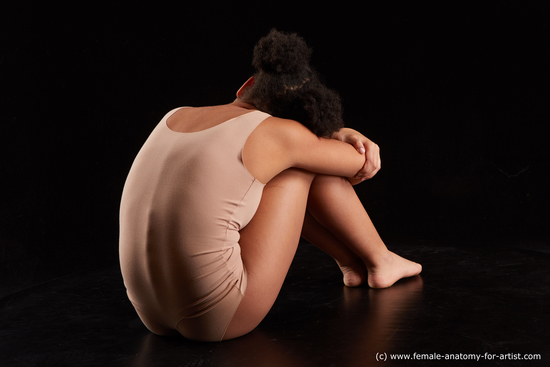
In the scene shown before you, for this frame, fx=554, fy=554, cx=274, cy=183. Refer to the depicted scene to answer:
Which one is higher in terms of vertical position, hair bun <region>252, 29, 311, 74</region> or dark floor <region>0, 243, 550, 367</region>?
hair bun <region>252, 29, 311, 74</region>

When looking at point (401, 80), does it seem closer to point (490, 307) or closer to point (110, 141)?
point (110, 141)

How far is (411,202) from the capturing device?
3346mm

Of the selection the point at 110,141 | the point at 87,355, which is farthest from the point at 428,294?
the point at 110,141

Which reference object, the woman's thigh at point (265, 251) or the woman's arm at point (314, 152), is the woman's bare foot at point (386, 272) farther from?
the woman's thigh at point (265, 251)

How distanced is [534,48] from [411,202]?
1.10 meters

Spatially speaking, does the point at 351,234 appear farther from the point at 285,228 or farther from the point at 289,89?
the point at 289,89

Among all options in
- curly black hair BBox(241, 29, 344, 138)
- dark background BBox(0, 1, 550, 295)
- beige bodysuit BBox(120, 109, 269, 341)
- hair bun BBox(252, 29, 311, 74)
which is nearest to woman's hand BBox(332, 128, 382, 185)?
curly black hair BBox(241, 29, 344, 138)

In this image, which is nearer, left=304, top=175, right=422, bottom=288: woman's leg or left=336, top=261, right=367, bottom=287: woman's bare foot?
left=304, top=175, right=422, bottom=288: woman's leg

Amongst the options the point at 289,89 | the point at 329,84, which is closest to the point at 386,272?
the point at 289,89

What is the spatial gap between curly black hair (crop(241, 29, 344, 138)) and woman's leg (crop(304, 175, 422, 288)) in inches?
7.2

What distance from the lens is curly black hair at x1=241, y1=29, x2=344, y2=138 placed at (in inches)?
56.4

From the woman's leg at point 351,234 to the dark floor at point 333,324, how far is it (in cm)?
5

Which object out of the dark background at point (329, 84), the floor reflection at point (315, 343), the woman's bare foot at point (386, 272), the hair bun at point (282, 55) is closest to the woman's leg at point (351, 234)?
the woman's bare foot at point (386, 272)

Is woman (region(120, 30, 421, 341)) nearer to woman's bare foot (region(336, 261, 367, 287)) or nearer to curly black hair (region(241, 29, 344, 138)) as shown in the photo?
curly black hair (region(241, 29, 344, 138))
